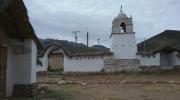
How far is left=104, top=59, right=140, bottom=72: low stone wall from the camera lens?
27266mm

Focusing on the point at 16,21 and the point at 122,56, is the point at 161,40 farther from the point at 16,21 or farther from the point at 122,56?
the point at 16,21

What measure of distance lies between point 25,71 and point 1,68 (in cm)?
113

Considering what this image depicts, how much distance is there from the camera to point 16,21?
11.4 metres

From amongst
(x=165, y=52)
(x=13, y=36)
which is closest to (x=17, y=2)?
(x=13, y=36)

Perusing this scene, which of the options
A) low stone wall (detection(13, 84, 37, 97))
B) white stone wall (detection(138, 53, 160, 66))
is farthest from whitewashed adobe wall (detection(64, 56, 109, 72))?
low stone wall (detection(13, 84, 37, 97))

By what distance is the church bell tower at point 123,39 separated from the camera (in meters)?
27.6

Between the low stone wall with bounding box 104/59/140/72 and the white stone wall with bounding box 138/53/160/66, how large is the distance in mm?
367

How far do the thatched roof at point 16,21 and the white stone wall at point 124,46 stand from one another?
1646 centimetres

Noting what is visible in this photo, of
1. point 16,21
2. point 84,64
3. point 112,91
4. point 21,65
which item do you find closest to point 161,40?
point 84,64

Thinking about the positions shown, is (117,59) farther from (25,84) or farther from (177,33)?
(25,84)

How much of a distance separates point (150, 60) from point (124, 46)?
7.76 feet

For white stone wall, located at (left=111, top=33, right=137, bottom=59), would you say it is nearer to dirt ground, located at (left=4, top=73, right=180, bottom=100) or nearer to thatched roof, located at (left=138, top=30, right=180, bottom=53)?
dirt ground, located at (left=4, top=73, right=180, bottom=100)

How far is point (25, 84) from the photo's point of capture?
1181cm

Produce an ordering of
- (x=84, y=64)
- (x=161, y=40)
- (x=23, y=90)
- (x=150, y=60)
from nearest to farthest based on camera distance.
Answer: (x=23, y=90), (x=150, y=60), (x=84, y=64), (x=161, y=40)
